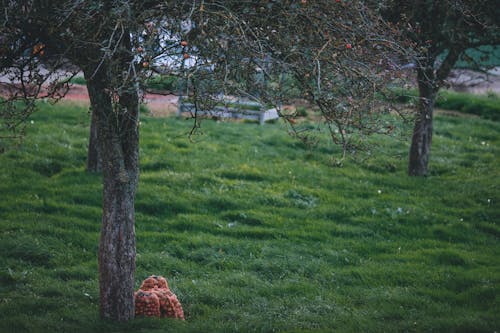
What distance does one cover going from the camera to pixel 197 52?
5.75 meters

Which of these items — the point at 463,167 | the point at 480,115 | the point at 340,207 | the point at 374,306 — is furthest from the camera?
the point at 480,115

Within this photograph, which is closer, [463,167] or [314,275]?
[314,275]

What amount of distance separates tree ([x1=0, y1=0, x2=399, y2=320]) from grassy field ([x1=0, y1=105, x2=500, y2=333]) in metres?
1.64

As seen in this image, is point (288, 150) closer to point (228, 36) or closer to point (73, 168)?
point (73, 168)

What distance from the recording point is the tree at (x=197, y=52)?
570 cm

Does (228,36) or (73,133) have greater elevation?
(228,36)

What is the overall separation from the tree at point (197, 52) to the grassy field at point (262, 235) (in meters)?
1.64

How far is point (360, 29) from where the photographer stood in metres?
6.51

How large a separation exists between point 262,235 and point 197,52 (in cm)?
555

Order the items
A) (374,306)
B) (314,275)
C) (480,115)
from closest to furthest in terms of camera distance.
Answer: (374,306) < (314,275) < (480,115)

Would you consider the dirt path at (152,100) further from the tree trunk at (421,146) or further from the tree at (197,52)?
the tree at (197,52)

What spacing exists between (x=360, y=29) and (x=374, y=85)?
0.82 m

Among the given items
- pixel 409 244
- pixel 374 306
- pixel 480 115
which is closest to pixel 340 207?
pixel 409 244

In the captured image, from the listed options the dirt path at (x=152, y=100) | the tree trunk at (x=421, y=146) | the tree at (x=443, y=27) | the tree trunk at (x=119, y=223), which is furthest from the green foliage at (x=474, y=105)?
the tree trunk at (x=119, y=223)
